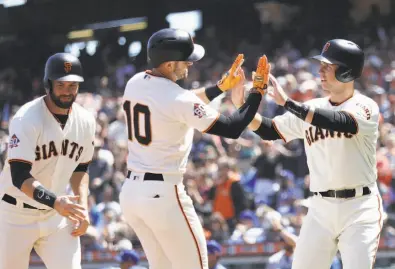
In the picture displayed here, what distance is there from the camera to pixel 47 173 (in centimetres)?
748

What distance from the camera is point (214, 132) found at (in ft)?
23.2

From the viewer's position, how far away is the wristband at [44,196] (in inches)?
274

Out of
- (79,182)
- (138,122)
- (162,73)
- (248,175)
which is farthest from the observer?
(248,175)

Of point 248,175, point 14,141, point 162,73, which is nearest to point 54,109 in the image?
point 14,141

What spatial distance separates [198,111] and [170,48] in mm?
492

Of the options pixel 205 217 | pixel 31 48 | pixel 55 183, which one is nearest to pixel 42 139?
pixel 55 183

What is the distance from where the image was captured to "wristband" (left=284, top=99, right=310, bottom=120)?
23.5 ft

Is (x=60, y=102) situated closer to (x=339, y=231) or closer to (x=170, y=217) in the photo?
(x=170, y=217)

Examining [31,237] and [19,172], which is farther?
[31,237]

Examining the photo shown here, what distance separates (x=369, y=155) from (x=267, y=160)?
6525mm

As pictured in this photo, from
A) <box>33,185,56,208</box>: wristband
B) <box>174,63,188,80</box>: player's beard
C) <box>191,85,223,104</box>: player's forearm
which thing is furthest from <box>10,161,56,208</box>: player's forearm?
<box>191,85,223,104</box>: player's forearm

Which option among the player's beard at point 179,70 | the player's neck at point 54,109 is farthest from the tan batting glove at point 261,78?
the player's neck at point 54,109

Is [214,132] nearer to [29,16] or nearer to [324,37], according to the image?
[324,37]

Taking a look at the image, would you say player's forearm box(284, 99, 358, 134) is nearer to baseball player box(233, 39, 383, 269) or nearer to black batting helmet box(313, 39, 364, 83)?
baseball player box(233, 39, 383, 269)
